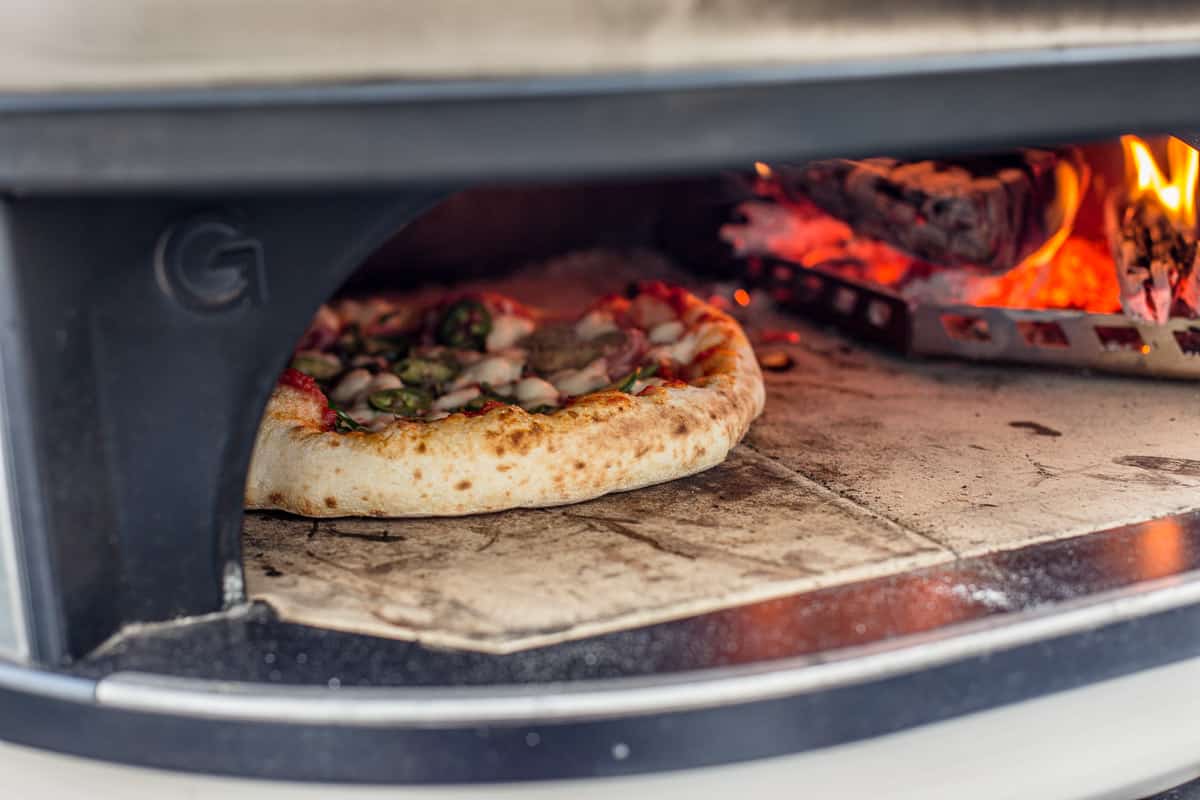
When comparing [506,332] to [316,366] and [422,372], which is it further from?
[316,366]

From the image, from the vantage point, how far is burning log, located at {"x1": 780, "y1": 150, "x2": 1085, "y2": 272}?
114 inches

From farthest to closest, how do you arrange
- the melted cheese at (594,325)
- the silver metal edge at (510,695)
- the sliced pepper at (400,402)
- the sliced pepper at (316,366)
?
the melted cheese at (594,325) → the sliced pepper at (316,366) → the sliced pepper at (400,402) → the silver metal edge at (510,695)

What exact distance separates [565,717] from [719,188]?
2.54 metres

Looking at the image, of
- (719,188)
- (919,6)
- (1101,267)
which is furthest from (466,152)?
(719,188)

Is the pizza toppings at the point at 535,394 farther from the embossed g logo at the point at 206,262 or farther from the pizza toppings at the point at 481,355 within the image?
the embossed g logo at the point at 206,262

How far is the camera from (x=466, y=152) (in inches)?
51.4

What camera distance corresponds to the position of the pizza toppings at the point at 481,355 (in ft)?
7.96

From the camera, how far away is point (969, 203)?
2.88 metres

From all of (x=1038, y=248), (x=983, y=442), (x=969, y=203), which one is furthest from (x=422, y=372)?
(x=1038, y=248)

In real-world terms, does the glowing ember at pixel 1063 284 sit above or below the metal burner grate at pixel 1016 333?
above

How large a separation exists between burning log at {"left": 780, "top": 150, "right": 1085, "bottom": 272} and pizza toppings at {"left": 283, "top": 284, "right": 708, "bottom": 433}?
0.61m

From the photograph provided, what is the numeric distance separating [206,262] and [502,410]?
0.66 meters

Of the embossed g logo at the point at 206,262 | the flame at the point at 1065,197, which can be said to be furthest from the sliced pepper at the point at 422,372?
the flame at the point at 1065,197

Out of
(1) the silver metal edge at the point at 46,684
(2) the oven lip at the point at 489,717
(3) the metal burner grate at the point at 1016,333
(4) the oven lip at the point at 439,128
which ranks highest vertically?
(4) the oven lip at the point at 439,128
